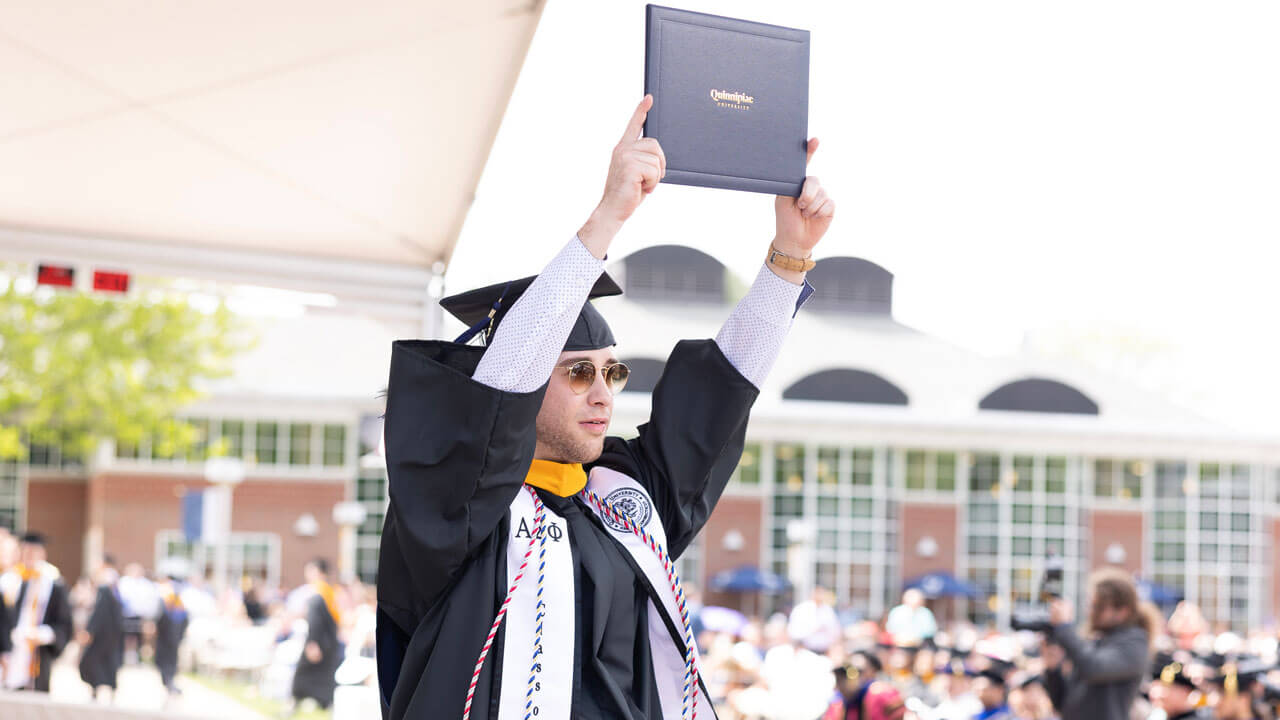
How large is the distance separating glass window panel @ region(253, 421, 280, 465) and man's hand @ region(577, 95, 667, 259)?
28.6 meters

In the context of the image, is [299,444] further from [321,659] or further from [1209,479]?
[1209,479]

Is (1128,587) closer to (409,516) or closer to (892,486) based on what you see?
(409,516)

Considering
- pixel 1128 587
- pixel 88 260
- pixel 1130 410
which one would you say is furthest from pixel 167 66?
pixel 1130 410

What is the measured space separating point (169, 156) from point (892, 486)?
27.6m

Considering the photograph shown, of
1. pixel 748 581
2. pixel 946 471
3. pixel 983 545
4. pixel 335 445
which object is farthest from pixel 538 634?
pixel 983 545

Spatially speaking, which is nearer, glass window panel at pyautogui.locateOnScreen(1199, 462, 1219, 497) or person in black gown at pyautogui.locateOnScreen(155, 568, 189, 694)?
person in black gown at pyautogui.locateOnScreen(155, 568, 189, 694)

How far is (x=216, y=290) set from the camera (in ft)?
22.6

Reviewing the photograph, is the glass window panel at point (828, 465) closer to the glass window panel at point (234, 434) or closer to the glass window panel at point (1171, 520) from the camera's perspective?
the glass window panel at point (1171, 520)

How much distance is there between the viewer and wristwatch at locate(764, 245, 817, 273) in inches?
105

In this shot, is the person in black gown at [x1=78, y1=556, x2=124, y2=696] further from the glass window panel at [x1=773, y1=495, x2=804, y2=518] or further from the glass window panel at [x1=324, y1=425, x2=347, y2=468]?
the glass window panel at [x1=773, y1=495, x2=804, y2=518]

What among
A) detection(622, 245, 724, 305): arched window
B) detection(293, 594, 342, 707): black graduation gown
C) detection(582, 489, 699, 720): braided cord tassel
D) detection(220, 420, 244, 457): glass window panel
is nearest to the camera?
detection(582, 489, 699, 720): braided cord tassel

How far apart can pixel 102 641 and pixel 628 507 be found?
500 inches

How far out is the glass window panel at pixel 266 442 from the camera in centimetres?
2950

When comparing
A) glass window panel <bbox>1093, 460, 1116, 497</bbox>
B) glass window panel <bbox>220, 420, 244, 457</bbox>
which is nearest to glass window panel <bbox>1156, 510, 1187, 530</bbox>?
glass window panel <bbox>1093, 460, 1116, 497</bbox>
